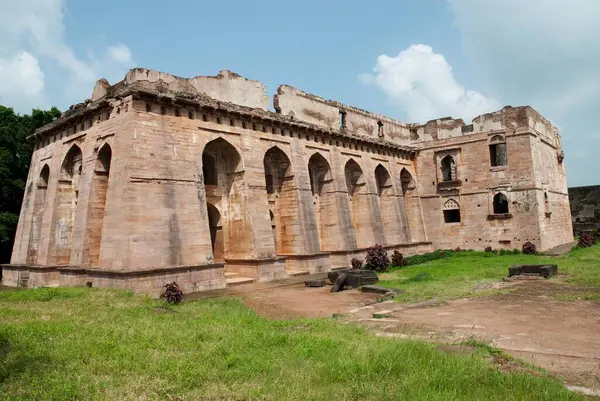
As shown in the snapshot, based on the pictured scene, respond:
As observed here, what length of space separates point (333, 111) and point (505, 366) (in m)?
18.7

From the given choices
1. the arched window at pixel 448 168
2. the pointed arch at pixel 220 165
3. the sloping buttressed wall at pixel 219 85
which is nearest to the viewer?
the sloping buttressed wall at pixel 219 85

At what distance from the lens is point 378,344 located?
19.9 ft

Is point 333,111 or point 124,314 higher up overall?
point 333,111

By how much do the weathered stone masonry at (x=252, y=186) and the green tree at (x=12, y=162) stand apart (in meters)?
3.69

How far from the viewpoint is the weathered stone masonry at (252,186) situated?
539 inches

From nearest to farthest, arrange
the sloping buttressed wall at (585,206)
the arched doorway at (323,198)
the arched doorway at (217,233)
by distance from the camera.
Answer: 1. the arched doorway at (217,233)
2. the arched doorway at (323,198)
3. the sloping buttressed wall at (585,206)

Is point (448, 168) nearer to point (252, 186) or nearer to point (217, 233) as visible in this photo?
point (252, 186)

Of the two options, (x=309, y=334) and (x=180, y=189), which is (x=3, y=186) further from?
(x=309, y=334)

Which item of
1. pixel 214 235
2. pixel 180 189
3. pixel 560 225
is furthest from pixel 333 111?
pixel 560 225

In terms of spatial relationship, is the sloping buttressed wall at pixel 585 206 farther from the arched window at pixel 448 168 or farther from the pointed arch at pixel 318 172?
the pointed arch at pixel 318 172

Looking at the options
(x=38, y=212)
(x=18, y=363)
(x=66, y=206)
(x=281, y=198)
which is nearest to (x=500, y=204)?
(x=281, y=198)

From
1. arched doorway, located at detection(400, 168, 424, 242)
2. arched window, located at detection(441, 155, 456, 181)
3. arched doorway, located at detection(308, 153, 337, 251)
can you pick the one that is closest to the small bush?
arched doorway, located at detection(308, 153, 337, 251)

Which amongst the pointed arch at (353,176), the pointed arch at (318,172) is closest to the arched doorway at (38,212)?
the pointed arch at (318,172)

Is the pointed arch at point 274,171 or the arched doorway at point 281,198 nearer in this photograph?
the arched doorway at point 281,198
